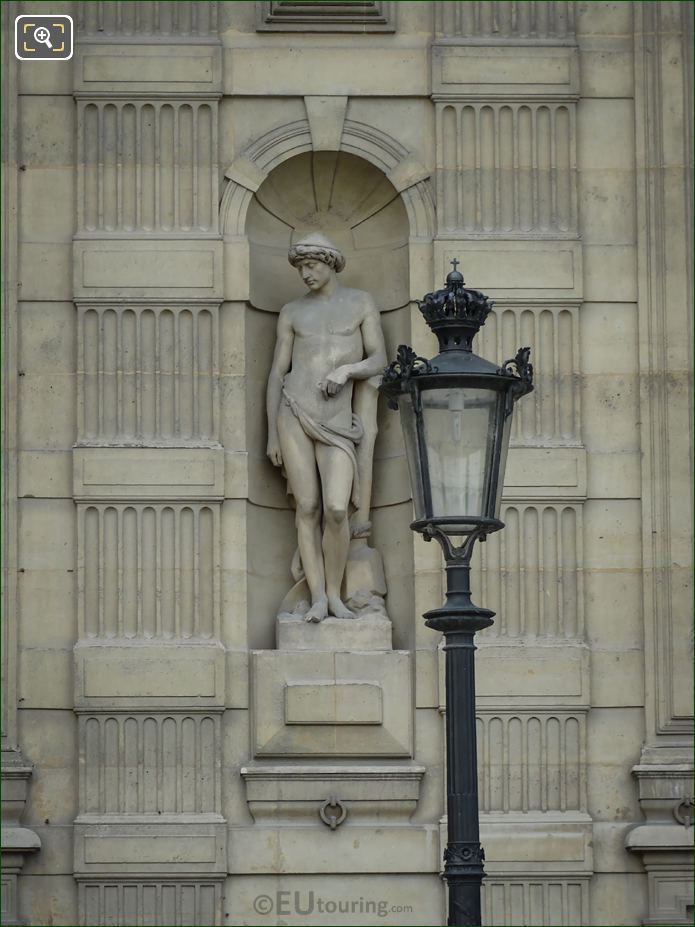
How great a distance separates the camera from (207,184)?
63.4 feet

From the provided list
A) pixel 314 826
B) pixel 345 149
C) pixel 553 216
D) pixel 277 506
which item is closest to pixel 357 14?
pixel 345 149

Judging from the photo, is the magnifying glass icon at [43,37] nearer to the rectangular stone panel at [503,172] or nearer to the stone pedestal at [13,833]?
the rectangular stone panel at [503,172]

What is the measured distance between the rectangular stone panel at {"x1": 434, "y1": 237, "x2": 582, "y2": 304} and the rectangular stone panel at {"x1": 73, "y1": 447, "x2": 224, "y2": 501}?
98.7 inches

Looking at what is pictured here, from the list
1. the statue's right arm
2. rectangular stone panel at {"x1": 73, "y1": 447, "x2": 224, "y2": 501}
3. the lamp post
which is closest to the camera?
the lamp post

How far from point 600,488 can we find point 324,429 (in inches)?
88.7

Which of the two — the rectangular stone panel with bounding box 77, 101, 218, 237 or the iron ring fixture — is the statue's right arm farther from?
the iron ring fixture

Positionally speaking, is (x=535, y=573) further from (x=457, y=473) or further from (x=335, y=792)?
(x=457, y=473)

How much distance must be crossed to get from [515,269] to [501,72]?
1637 mm

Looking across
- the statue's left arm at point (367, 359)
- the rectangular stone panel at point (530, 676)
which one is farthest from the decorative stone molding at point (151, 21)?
the rectangular stone panel at point (530, 676)

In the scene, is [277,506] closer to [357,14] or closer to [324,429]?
[324,429]

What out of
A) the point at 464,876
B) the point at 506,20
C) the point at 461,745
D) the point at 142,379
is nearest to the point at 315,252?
the point at 142,379

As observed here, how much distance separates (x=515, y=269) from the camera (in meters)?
19.3

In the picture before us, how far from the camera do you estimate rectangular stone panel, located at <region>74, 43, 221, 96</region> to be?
19.3 m

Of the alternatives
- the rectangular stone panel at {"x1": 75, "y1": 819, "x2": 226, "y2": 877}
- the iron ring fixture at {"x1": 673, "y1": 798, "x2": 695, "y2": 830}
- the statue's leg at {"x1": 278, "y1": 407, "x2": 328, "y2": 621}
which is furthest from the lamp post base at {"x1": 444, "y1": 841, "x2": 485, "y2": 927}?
the statue's leg at {"x1": 278, "y1": 407, "x2": 328, "y2": 621}
